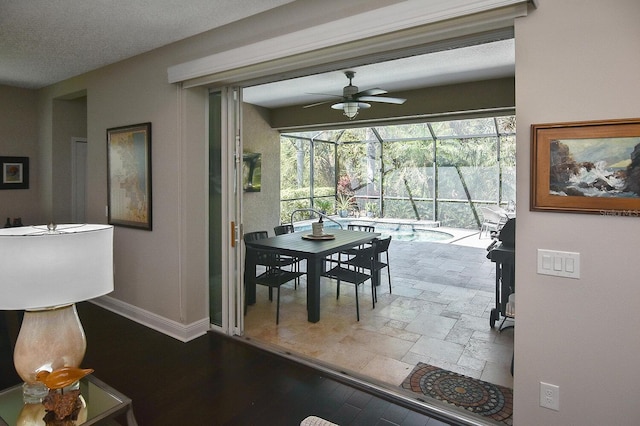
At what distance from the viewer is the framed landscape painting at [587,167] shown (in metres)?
1.65

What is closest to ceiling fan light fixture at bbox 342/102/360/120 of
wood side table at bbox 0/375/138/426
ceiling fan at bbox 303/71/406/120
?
ceiling fan at bbox 303/71/406/120

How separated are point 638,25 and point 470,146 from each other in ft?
28.5

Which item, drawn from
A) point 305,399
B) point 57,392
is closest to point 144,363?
point 305,399

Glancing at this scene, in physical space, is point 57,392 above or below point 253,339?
above

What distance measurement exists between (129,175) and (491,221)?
26.3 ft

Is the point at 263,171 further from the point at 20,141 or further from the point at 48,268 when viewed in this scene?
the point at 48,268

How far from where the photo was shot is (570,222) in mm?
1801

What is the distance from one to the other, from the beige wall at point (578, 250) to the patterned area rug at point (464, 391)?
531 millimetres

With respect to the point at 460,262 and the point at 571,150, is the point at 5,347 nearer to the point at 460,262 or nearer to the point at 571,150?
the point at 571,150

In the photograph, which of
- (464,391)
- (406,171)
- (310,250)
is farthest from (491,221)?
(464,391)

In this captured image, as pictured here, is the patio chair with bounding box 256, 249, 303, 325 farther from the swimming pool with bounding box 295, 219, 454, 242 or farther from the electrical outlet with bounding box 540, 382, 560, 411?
the swimming pool with bounding box 295, 219, 454, 242

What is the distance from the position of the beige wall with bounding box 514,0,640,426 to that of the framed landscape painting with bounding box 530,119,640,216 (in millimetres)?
41

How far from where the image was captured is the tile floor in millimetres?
3104

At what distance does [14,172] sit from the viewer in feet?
16.6
